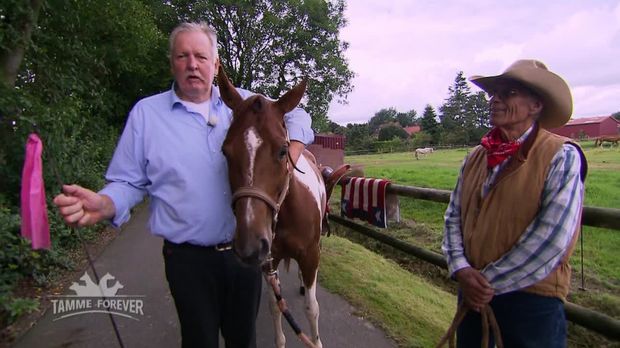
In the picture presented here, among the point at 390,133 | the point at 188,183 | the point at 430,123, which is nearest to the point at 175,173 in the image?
the point at 188,183

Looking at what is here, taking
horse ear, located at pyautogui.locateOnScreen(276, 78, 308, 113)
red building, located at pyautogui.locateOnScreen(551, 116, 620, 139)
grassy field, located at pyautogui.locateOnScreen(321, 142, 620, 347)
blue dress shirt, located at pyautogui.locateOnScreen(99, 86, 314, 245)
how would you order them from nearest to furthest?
1. blue dress shirt, located at pyautogui.locateOnScreen(99, 86, 314, 245)
2. horse ear, located at pyautogui.locateOnScreen(276, 78, 308, 113)
3. grassy field, located at pyautogui.locateOnScreen(321, 142, 620, 347)
4. red building, located at pyautogui.locateOnScreen(551, 116, 620, 139)

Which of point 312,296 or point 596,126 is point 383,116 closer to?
point 596,126

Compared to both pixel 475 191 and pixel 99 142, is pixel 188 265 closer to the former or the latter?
pixel 475 191

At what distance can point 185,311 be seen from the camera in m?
1.85

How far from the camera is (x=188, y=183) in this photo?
1725 mm

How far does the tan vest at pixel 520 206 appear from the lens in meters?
1.71

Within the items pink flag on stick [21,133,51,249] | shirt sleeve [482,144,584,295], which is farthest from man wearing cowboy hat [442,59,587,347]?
pink flag on stick [21,133,51,249]

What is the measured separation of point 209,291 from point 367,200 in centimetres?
383

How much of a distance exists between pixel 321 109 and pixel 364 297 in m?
18.4

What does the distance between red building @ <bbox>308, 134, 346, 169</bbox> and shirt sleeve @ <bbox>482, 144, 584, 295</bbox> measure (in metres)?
16.0

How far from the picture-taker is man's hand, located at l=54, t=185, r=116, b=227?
1.46 metres

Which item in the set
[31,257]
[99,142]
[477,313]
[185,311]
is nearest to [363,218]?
[477,313]

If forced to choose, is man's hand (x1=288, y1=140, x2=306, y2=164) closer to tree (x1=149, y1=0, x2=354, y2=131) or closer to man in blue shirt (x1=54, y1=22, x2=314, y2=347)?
man in blue shirt (x1=54, y1=22, x2=314, y2=347)

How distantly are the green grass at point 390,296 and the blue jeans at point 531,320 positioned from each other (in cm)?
149
